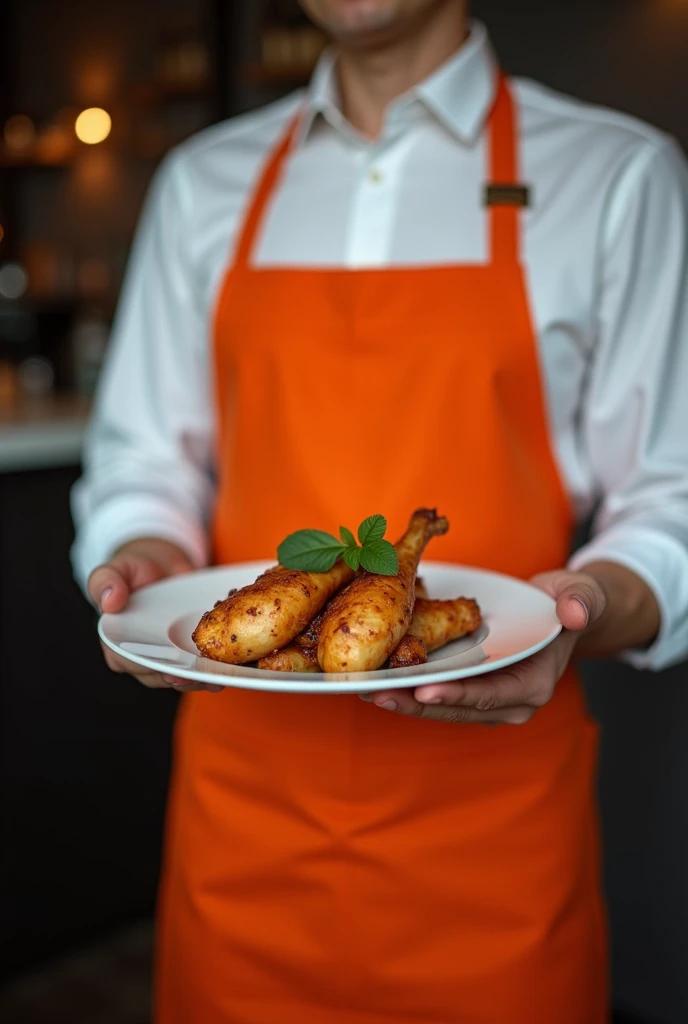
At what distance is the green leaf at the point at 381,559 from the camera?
0.83 m

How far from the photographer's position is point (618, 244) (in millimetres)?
1149

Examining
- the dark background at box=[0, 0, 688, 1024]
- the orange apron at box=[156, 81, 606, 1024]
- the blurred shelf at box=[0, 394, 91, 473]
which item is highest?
the orange apron at box=[156, 81, 606, 1024]

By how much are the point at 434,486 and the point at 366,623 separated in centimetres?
37

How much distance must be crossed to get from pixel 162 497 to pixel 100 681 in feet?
3.48

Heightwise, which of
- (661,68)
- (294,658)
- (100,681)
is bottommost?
(100,681)

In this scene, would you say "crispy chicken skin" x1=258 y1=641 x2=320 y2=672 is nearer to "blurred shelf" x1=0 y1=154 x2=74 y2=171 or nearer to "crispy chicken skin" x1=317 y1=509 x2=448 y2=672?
"crispy chicken skin" x1=317 y1=509 x2=448 y2=672

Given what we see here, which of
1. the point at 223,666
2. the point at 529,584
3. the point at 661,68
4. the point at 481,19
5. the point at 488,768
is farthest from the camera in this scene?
the point at 481,19

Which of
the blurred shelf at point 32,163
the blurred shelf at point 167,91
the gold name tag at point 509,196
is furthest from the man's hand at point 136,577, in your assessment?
the blurred shelf at point 32,163

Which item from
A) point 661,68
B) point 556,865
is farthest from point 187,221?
point 661,68

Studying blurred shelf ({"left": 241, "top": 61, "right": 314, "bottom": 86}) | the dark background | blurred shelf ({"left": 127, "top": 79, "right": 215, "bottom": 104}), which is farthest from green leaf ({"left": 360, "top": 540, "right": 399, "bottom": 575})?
blurred shelf ({"left": 127, "top": 79, "right": 215, "bottom": 104})

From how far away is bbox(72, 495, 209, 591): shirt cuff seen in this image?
1.25 metres

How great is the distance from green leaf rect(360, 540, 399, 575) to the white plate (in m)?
0.08

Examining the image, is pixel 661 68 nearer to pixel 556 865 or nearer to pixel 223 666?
pixel 556 865

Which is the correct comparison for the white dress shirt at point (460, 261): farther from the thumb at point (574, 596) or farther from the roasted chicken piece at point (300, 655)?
the roasted chicken piece at point (300, 655)
